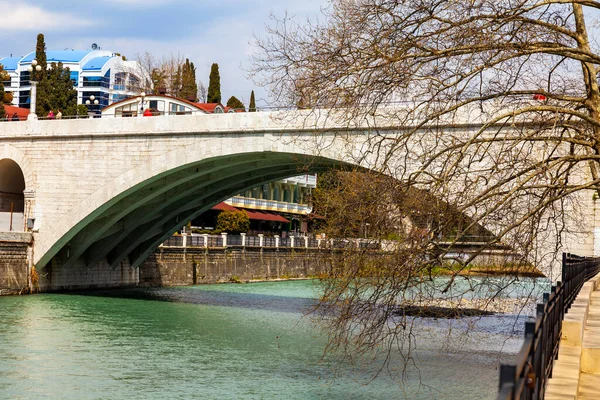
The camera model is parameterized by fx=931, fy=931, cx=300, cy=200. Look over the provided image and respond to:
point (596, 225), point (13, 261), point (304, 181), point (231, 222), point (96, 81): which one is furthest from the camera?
point (96, 81)

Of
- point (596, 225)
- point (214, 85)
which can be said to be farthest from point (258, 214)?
point (596, 225)

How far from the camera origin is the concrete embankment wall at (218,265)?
34625 millimetres

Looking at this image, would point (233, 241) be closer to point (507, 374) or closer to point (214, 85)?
point (214, 85)

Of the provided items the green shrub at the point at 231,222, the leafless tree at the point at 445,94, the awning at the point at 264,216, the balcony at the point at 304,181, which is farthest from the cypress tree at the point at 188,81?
Answer: the leafless tree at the point at 445,94

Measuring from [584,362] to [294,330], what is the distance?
44.0 feet

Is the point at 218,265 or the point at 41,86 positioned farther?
the point at 41,86

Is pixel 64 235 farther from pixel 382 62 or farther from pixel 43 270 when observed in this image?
pixel 382 62

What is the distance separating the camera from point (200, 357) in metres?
16.6

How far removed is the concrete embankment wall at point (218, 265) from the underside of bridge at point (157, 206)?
2220 mm

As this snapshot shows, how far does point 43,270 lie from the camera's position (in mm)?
27703

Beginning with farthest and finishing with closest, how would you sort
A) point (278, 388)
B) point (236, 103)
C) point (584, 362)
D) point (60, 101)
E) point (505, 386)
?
point (236, 103), point (60, 101), point (278, 388), point (584, 362), point (505, 386)

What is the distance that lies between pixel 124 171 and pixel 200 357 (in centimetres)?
1018

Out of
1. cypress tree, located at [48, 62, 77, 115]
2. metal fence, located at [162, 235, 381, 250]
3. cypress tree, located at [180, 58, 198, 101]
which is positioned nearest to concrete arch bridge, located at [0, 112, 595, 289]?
metal fence, located at [162, 235, 381, 250]

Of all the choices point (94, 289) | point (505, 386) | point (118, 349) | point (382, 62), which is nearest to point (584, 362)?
point (382, 62)
